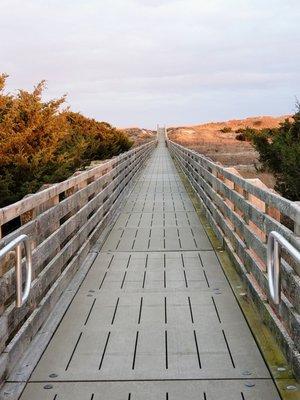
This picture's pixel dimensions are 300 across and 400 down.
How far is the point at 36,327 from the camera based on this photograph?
536cm

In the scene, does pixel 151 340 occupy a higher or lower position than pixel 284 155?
lower

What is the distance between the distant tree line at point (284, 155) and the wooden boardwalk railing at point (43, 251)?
8874 millimetres

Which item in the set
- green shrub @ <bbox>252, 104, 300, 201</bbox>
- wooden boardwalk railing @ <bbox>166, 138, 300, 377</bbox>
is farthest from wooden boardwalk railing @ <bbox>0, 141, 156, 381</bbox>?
green shrub @ <bbox>252, 104, 300, 201</bbox>

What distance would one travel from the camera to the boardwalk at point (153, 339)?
434 centimetres

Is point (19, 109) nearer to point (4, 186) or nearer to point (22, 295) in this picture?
point (4, 186)

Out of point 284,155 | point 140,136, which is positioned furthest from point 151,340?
point 140,136

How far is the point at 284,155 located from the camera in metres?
18.6

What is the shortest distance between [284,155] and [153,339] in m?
14.2

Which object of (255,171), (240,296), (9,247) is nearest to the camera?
(9,247)

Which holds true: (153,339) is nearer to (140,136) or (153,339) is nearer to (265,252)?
(265,252)

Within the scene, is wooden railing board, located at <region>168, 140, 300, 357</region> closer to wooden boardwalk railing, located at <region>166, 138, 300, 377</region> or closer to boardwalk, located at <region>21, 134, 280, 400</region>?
wooden boardwalk railing, located at <region>166, 138, 300, 377</region>

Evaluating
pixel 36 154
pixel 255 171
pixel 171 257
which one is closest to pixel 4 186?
pixel 36 154

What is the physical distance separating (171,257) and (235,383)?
14.7 feet

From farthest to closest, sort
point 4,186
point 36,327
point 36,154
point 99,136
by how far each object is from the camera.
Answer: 1. point 99,136
2. point 36,154
3. point 4,186
4. point 36,327
